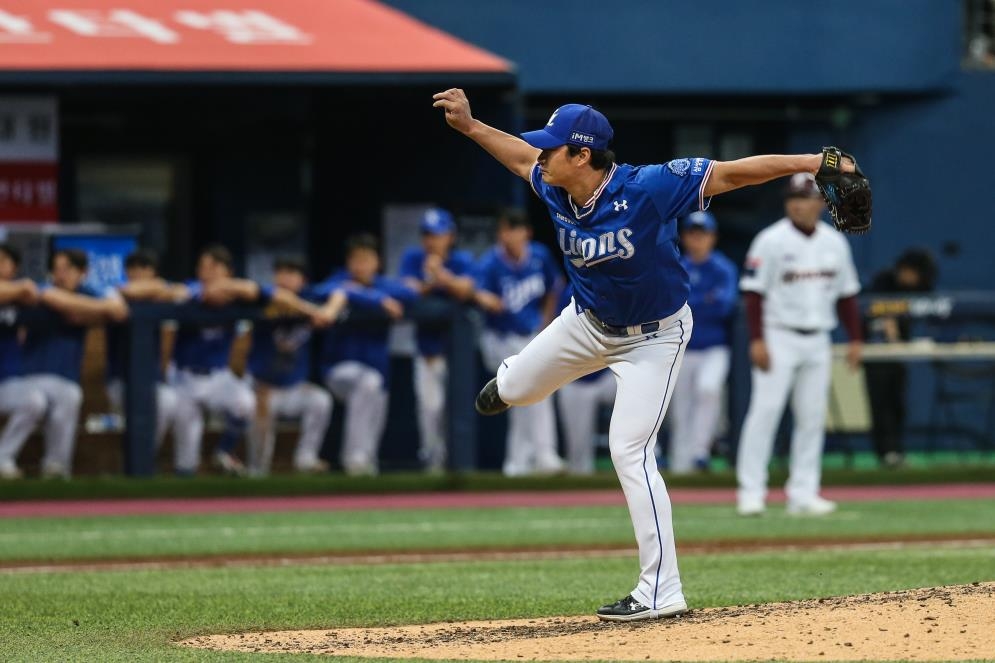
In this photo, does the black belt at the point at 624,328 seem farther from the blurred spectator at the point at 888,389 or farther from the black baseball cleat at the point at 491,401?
the blurred spectator at the point at 888,389

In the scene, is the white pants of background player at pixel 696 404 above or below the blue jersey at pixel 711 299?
below

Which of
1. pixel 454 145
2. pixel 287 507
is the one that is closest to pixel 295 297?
pixel 287 507

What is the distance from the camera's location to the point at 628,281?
6953 mm

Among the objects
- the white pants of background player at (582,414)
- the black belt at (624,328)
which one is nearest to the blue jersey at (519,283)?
the white pants of background player at (582,414)

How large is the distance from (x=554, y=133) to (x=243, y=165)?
11.6 m

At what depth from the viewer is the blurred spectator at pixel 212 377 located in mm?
14047

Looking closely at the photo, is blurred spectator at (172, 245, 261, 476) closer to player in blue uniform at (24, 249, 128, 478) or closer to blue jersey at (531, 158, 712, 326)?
player in blue uniform at (24, 249, 128, 478)

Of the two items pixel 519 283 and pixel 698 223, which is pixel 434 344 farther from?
pixel 698 223

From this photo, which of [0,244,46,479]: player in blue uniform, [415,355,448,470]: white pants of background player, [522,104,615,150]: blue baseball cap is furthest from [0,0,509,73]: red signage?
[522,104,615,150]: blue baseball cap

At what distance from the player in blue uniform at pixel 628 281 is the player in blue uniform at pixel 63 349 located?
23.0ft

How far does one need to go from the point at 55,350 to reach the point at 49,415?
0.48 metres

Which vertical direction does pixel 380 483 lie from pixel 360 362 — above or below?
below

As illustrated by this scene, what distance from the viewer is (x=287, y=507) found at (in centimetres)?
1362

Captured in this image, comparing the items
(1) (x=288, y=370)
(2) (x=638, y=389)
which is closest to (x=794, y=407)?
(1) (x=288, y=370)
